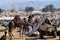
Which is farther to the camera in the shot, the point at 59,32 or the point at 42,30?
the point at 59,32

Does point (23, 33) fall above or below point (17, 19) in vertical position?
below

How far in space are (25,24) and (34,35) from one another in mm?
918

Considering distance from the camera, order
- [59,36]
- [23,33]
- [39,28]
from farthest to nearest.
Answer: [23,33], [59,36], [39,28]

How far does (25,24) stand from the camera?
465 inches

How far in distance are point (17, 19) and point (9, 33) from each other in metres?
0.76

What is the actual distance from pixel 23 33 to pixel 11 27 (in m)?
1.51

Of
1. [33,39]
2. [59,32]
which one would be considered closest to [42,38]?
[33,39]

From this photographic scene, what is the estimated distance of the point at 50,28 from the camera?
470 inches

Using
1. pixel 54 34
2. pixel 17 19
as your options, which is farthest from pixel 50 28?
pixel 17 19

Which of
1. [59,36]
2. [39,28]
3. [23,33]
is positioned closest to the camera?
[39,28]

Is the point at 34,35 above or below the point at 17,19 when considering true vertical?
below

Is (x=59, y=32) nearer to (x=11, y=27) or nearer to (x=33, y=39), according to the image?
(x=33, y=39)

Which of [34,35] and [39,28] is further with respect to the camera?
[34,35]

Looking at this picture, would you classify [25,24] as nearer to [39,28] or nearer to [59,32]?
[39,28]
